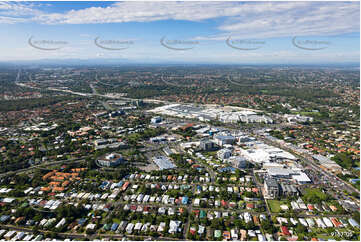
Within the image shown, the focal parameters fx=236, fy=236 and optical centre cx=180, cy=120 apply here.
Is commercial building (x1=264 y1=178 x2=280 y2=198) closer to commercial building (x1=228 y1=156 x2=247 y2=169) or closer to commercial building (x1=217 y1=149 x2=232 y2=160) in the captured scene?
commercial building (x1=228 y1=156 x2=247 y2=169)

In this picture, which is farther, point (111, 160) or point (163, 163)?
point (111, 160)

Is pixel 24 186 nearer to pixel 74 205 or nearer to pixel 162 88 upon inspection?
pixel 74 205

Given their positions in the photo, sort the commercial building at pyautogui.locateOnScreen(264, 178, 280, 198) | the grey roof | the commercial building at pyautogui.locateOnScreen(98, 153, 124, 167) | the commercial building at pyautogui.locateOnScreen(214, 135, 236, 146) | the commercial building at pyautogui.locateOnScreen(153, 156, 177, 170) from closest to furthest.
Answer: the commercial building at pyautogui.locateOnScreen(264, 178, 280, 198) → the grey roof → the commercial building at pyautogui.locateOnScreen(153, 156, 177, 170) → the commercial building at pyautogui.locateOnScreen(98, 153, 124, 167) → the commercial building at pyautogui.locateOnScreen(214, 135, 236, 146)

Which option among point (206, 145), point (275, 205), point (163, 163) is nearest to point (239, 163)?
point (206, 145)

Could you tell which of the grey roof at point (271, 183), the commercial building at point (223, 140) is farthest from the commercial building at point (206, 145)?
the grey roof at point (271, 183)

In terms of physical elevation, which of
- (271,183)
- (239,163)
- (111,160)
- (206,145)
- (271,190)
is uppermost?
(271,183)

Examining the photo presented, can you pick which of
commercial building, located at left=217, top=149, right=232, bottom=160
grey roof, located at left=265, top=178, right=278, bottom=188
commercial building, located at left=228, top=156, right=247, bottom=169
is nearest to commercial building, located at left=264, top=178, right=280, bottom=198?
grey roof, located at left=265, top=178, right=278, bottom=188

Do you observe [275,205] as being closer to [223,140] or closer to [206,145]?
[206,145]

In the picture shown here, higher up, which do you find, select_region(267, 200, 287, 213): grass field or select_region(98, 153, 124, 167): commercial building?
select_region(267, 200, 287, 213): grass field

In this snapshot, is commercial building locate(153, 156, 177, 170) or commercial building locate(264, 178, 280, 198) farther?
commercial building locate(153, 156, 177, 170)

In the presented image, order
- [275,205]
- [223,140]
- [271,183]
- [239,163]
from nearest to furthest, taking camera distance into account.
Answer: [275,205], [271,183], [239,163], [223,140]

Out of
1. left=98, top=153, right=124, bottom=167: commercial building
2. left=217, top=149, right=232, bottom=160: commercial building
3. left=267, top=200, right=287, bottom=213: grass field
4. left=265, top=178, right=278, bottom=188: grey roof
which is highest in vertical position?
left=265, top=178, right=278, bottom=188: grey roof
